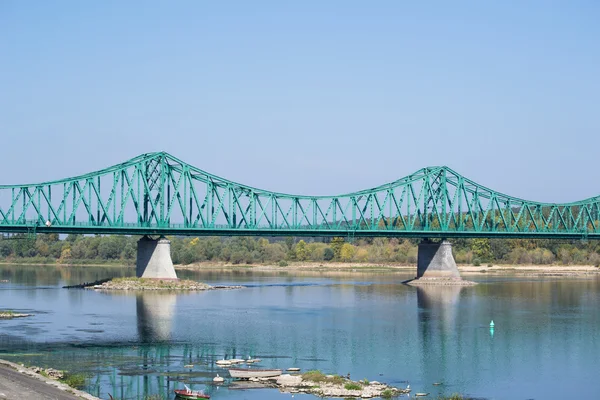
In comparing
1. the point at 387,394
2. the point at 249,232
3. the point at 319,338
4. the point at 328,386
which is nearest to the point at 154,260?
the point at 249,232

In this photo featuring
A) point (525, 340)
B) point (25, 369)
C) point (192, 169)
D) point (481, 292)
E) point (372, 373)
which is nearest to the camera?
point (25, 369)

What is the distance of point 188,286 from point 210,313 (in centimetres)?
2911

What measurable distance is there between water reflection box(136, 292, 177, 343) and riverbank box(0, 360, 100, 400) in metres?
18.1

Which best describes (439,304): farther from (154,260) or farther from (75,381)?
(75,381)

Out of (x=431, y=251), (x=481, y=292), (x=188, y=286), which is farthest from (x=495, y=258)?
(x=188, y=286)

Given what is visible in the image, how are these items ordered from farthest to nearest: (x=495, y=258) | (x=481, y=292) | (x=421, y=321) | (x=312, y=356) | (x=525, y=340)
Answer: (x=495, y=258) → (x=481, y=292) → (x=421, y=321) → (x=525, y=340) → (x=312, y=356)

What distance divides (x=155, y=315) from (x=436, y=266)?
192 feet

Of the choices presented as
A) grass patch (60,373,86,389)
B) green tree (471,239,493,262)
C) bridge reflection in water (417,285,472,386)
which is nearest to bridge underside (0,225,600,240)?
bridge reflection in water (417,285,472,386)

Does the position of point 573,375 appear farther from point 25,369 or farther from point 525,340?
point 25,369

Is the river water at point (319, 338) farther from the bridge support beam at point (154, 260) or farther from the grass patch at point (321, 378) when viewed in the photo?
the bridge support beam at point (154, 260)

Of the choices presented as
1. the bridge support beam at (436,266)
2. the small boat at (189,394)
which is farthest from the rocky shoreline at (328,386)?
the bridge support beam at (436,266)

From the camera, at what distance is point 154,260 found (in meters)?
111

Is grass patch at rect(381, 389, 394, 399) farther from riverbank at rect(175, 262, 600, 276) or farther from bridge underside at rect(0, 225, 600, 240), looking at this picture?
riverbank at rect(175, 262, 600, 276)

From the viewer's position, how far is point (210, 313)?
263 feet
